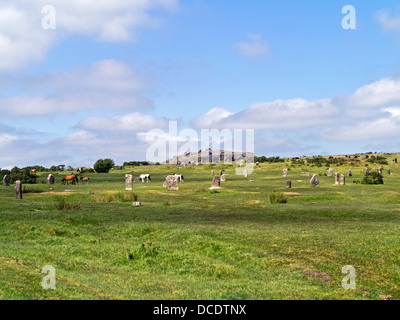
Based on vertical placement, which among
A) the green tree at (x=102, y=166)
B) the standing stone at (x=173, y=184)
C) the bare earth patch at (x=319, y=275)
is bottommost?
the bare earth patch at (x=319, y=275)

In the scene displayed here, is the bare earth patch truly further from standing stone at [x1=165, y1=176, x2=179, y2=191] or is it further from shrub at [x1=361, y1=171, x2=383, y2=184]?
shrub at [x1=361, y1=171, x2=383, y2=184]

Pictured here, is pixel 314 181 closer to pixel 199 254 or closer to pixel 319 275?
pixel 199 254

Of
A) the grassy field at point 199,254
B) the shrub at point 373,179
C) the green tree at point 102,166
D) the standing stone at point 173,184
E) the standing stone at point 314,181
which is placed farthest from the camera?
the green tree at point 102,166

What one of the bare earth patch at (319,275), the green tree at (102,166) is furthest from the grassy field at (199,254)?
the green tree at (102,166)

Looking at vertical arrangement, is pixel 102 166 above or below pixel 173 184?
Answer: above

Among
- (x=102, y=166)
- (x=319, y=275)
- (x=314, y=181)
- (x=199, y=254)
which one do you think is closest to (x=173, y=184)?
(x=314, y=181)

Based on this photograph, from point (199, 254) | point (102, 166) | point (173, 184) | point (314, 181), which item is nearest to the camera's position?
point (199, 254)

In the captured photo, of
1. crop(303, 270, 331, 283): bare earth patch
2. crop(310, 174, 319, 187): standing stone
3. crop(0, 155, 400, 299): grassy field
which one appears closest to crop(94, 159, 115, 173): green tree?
crop(310, 174, 319, 187): standing stone

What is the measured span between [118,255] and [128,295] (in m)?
5.87

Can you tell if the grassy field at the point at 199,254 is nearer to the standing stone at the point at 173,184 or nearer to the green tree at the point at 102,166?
the standing stone at the point at 173,184
